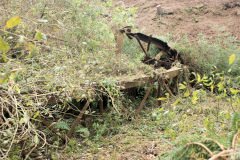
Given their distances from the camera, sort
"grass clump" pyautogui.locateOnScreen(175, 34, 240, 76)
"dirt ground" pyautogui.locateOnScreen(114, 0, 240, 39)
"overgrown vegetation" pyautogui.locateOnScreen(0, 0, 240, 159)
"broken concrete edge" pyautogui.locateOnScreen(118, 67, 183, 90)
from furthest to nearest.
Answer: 1. "dirt ground" pyautogui.locateOnScreen(114, 0, 240, 39)
2. "grass clump" pyautogui.locateOnScreen(175, 34, 240, 76)
3. "broken concrete edge" pyautogui.locateOnScreen(118, 67, 183, 90)
4. "overgrown vegetation" pyautogui.locateOnScreen(0, 0, 240, 159)

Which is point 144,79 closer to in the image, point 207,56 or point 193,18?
point 207,56

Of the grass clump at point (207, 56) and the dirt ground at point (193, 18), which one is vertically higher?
the dirt ground at point (193, 18)

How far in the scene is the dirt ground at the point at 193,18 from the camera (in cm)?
1155

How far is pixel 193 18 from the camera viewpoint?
499 inches

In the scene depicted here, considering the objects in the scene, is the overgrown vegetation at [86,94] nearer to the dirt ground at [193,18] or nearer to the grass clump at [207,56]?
the grass clump at [207,56]

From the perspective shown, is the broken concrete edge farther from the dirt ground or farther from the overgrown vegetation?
the dirt ground

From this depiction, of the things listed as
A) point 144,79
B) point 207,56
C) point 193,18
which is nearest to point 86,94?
point 144,79

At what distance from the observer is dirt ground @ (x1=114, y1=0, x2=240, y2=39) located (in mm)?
11547

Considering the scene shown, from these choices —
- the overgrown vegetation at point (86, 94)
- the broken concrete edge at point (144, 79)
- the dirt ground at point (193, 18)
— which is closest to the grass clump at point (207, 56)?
the overgrown vegetation at point (86, 94)

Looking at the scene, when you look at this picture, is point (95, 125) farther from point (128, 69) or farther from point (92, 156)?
point (128, 69)

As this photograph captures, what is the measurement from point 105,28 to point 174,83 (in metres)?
3.34

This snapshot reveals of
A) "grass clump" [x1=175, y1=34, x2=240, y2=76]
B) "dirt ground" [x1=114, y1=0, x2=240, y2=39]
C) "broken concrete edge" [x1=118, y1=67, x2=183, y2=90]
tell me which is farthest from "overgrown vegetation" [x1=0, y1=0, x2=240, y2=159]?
"dirt ground" [x1=114, y1=0, x2=240, y2=39]

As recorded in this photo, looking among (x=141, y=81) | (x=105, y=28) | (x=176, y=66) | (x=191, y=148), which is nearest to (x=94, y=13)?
(x=105, y=28)

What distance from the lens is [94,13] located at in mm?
6797
